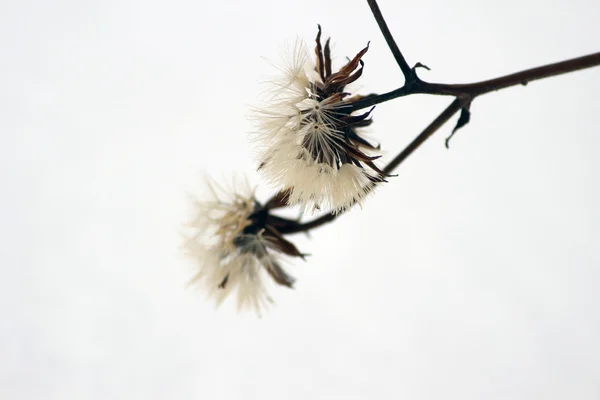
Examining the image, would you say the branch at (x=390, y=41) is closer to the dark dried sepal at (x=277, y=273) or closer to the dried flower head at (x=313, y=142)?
the dried flower head at (x=313, y=142)

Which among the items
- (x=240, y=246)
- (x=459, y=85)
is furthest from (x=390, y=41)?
(x=240, y=246)

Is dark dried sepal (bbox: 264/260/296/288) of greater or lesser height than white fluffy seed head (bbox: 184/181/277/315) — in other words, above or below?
below

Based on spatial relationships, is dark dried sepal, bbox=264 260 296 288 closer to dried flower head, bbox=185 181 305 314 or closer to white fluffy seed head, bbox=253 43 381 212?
dried flower head, bbox=185 181 305 314

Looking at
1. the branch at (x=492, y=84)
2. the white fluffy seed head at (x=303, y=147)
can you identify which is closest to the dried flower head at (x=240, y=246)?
the white fluffy seed head at (x=303, y=147)

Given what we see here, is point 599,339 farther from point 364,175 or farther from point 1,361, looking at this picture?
point 1,361

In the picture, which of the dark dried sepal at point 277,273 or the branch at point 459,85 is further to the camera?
the dark dried sepal at point 277,273

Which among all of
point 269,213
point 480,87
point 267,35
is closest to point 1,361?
point 269,213

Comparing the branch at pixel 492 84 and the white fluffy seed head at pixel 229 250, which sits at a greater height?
the white fluffy seed head at pixel 229 250

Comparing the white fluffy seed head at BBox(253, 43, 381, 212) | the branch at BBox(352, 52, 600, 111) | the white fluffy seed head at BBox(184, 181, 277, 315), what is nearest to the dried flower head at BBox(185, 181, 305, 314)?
the white fluffy seed head at BBox(184, 181, 277, 315)
